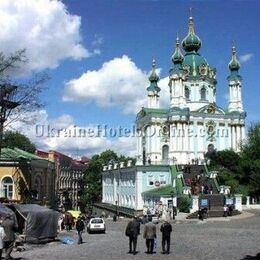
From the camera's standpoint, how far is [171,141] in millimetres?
82750

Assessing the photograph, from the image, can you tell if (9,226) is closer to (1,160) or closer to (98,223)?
(98,223)

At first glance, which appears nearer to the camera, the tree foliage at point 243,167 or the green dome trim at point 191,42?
the tree foliage at point 243,167

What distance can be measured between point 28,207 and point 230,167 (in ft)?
158

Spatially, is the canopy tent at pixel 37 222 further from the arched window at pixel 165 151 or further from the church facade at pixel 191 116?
the arched window at pixel 165 151

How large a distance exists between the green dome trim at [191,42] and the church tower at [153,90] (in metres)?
8.46

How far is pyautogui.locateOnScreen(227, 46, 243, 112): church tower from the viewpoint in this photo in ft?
290

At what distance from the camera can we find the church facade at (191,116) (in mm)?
82500

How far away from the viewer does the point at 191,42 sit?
89500 millimetres

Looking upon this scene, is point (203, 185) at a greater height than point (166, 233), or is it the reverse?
point (203, 185)

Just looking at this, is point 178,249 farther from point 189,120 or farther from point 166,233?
Answer: point 189,120

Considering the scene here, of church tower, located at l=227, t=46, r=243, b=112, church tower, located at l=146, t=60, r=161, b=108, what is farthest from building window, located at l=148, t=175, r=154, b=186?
church tower, located at l=146, t=60, r=161, b=108

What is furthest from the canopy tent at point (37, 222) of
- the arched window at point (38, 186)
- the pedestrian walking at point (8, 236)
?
the arched window at point (38, 186)

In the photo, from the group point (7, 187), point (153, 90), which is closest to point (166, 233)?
point (7, 187)

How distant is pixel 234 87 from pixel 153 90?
46.9 feet
